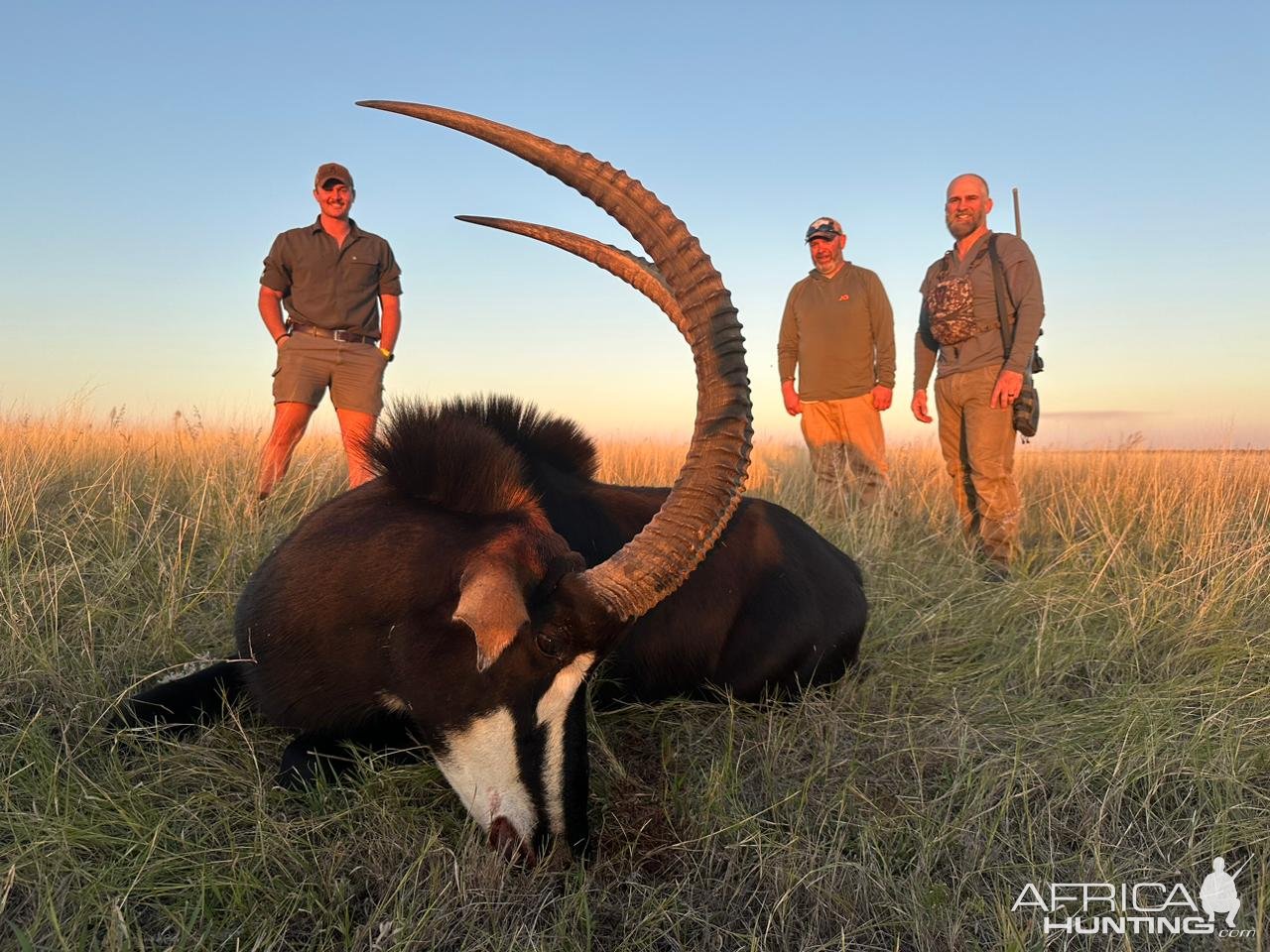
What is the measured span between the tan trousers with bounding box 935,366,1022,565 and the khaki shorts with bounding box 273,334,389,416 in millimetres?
5314

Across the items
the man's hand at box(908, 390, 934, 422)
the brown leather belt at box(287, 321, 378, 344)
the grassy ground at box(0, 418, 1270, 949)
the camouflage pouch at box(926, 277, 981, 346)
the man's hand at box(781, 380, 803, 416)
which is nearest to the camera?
the grassy ground at box(0, 418, 1270, 949)

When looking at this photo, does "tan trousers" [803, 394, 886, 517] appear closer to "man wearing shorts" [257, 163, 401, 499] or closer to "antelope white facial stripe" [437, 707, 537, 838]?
"man wearing shorts" [257, 163, 401, 499]

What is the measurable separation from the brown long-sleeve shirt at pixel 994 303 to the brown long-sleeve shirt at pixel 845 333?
99 cm

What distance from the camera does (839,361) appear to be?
9336mm

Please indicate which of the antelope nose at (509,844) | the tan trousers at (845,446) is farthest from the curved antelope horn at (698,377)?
the tan trousers at (845,446)

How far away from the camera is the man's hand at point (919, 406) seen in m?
8.66

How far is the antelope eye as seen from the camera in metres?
2.62

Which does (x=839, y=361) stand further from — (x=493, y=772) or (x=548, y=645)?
(x=493, y=772)

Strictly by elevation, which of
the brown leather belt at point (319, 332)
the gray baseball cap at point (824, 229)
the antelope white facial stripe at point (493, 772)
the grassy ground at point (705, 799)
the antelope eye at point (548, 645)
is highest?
the gray baseball cap at point (824, 229)

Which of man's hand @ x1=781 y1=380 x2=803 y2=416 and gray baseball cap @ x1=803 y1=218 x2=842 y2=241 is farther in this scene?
man's hand @ x1=781 y1=380 x2=803 y2=416

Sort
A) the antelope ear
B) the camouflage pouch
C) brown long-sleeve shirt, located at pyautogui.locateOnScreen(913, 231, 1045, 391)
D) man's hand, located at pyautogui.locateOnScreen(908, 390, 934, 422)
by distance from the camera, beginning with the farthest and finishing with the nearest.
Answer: man's hand, located at pyautogui.locateOnScreen(908, 390, 934, 422)
the camouflage pouch
brown long-sleeve shirt, located at pyautogui.locateOnScreen(913, 231, 1045, 391)
the antelope ear

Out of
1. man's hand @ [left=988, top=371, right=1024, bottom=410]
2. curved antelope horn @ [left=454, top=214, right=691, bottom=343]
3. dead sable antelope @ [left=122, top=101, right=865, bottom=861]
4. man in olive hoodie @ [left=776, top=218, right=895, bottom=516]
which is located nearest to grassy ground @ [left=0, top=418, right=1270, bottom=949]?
dead sable antelope @ [left=122, top=101, right=865, bottom=861]

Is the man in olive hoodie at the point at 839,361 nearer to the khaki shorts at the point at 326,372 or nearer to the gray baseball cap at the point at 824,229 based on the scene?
the gray baseball cap at the point at 824,229

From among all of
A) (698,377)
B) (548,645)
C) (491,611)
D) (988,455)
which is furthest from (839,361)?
(491,611)
